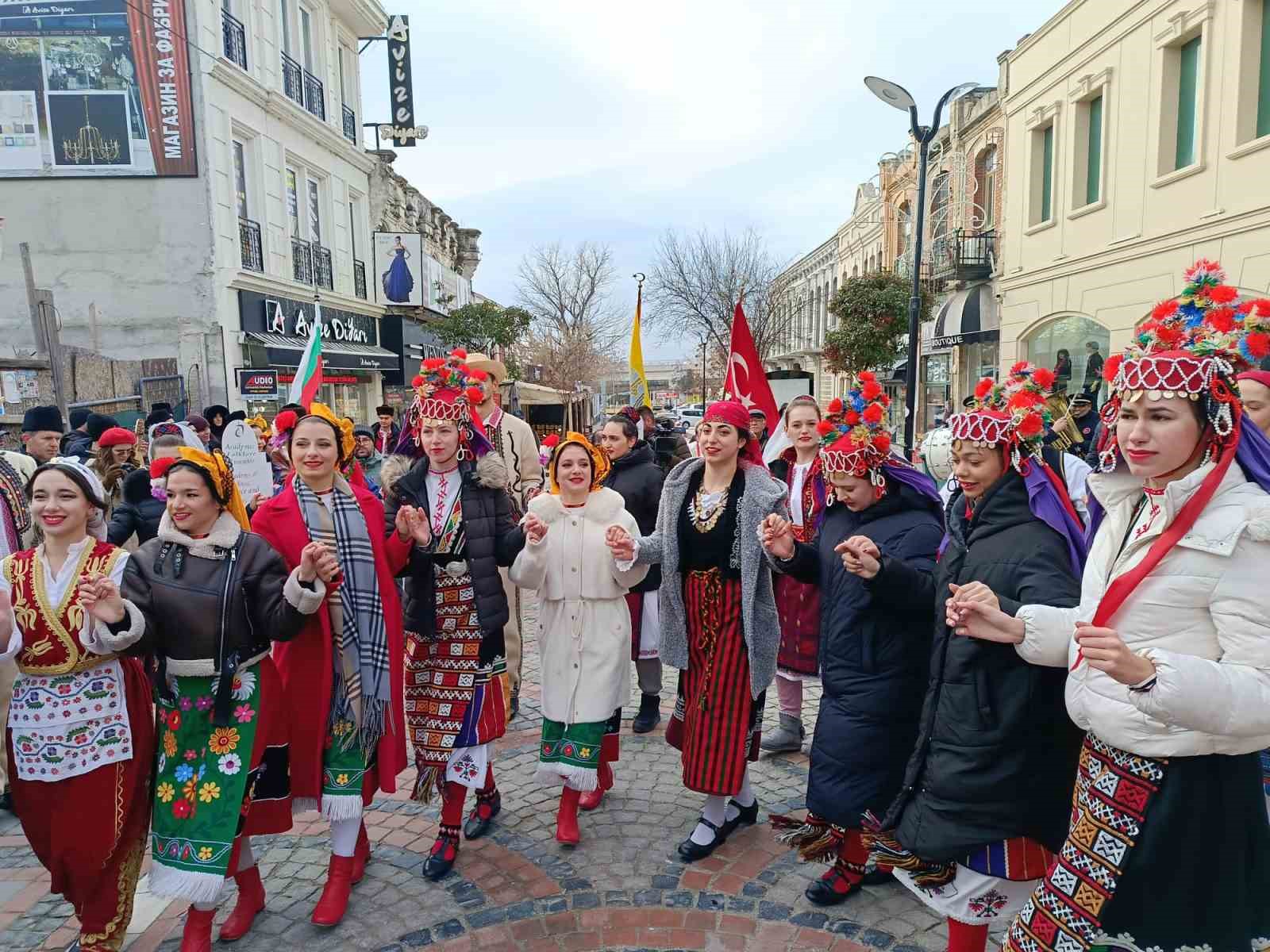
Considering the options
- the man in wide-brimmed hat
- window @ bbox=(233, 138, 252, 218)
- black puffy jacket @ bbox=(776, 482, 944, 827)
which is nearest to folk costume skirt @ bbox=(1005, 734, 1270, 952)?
black puffy jacket @ bbox=(776, 482, 944, 827)

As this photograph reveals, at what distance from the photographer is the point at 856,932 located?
3.21 meters

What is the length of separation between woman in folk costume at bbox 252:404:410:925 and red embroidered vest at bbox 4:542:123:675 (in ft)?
2.23

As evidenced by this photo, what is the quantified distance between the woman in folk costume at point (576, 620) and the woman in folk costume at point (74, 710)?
5.49ft

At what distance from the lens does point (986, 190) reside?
20.6 meters

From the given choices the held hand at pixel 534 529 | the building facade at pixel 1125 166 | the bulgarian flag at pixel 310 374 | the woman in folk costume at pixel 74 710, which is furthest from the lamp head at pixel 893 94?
the woman in folk costume at pixel 74 710

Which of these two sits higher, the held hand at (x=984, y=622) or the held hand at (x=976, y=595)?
the held hand at (x=976, y=595)

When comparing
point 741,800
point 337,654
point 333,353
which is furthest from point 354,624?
point 333,353

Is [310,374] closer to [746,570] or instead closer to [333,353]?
[746,570]

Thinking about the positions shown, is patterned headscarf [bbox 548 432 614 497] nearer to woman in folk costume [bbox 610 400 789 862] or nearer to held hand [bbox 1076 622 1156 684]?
woman in folk costume [bbox 610 400 789 862]

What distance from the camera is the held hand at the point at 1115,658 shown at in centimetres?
189

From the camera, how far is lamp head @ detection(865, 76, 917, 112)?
10.7 m

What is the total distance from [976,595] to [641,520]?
3.21 metres

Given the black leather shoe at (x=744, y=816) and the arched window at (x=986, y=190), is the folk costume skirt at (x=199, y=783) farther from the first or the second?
the arched window at (x=986, y=190)

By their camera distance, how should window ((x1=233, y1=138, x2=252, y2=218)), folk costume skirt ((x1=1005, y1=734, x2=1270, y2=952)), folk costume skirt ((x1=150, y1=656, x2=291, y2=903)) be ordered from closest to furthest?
folk costume skirt ((x1=1005, y1=734, x2=1270, y2=952)), folk costume skirt ((x1=150, y1=656, x2=291, y2=903)), window ((x1=233, y1=138, x2=252, y2=218))
